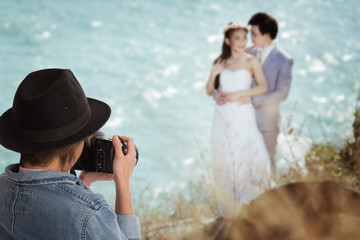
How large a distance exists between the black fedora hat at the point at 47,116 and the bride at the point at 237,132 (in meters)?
2.92

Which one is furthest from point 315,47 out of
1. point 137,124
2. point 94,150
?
point 94,150

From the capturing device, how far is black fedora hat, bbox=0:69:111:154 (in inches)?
49.7

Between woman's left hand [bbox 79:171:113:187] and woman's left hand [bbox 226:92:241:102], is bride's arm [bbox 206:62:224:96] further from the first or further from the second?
woman's left hand [bbox 79:171:113:187]

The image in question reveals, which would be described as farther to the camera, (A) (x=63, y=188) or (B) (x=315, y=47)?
(B) (x=315, y=47)

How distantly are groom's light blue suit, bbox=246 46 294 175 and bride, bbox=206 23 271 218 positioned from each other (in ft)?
0.20

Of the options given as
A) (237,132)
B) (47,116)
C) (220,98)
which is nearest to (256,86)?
(220,98)

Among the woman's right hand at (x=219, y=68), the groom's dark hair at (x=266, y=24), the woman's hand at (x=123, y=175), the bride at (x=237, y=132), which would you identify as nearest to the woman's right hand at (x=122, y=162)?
the woman's hand at (x=123, y=175)

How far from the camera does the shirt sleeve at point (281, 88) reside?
406 centimetres

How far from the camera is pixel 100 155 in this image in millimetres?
1467

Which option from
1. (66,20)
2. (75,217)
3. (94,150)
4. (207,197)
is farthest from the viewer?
(66,20)

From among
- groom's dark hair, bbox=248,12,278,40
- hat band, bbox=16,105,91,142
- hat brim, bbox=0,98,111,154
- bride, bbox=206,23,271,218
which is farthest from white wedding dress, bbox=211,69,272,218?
hat band, bbox=16,105,91,142

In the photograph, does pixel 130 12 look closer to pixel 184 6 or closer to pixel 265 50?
pixel 184 6

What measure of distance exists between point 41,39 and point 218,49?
5.68 metres

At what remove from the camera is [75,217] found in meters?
1.19
